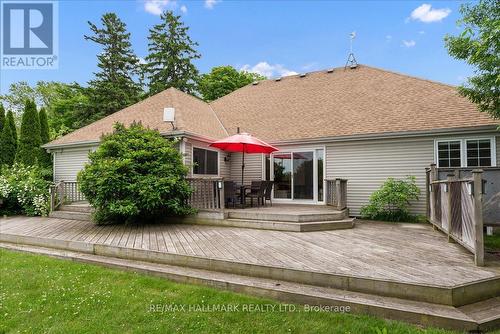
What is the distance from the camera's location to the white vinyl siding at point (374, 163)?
8.73m

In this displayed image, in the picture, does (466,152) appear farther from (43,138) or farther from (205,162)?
(43,138)

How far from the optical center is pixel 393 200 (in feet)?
27.4

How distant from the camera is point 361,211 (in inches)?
367

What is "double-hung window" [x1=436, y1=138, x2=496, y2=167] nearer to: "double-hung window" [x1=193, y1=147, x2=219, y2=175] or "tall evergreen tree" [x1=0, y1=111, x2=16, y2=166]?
"double-hung window" [x1=193, y1=147, x2=219, y2=175]

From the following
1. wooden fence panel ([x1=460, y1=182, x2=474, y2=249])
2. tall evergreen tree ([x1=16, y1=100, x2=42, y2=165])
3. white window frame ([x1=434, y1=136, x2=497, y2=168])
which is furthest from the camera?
tall evergreen tree ([x1=16, y1=100, x2=42, y2=165])

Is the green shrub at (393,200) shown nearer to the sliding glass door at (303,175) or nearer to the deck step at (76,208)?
the sliding glass door at (303,175)

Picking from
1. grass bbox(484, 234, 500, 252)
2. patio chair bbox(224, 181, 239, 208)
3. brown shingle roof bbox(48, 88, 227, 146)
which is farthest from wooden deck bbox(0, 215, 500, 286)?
brown shingle roof bbox(48, 88, 227, 146)

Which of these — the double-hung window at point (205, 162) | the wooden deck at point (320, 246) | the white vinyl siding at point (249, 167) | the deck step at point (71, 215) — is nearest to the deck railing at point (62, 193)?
the deck step at point (71, 215)

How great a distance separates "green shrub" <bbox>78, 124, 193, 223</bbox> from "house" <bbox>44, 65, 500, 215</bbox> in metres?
1.10

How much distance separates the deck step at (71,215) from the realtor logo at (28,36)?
19.0 ft

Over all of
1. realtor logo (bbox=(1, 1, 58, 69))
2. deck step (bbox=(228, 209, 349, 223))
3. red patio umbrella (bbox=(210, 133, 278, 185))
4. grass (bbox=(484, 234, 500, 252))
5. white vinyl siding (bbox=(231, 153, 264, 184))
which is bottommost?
grass (bbox=(484, 234, 500, 252))

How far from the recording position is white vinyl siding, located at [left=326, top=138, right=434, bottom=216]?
28.6 feet

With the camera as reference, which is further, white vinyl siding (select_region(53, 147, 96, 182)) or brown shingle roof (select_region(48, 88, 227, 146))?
white vinyl siding (select_region(53, 147, 96, 182))

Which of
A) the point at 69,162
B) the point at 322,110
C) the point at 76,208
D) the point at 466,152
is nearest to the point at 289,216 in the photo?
the point at 466,152
